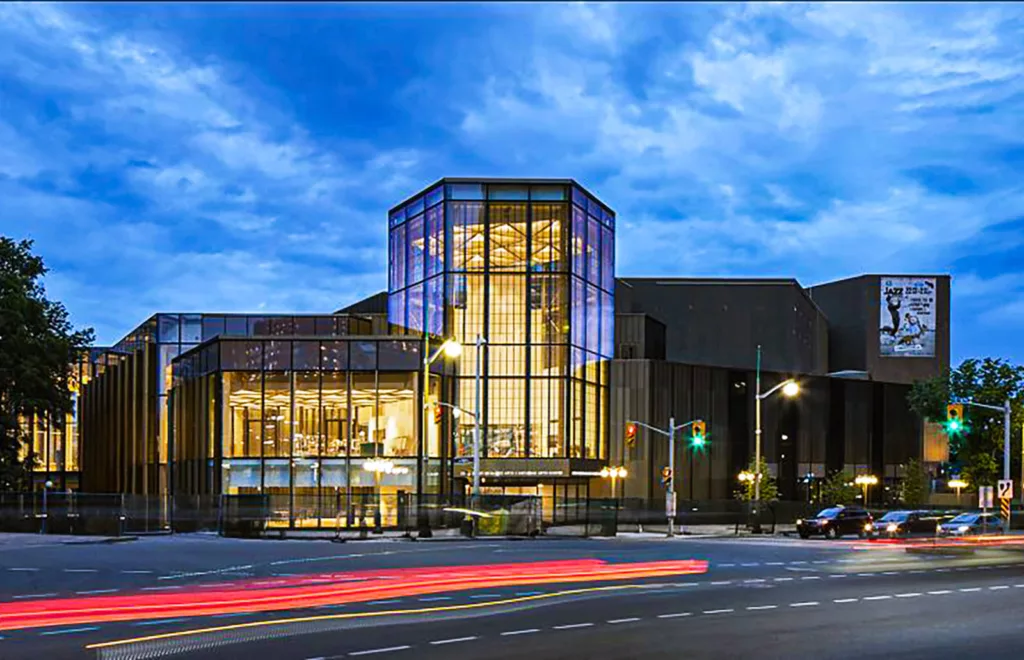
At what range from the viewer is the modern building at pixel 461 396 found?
6469cm

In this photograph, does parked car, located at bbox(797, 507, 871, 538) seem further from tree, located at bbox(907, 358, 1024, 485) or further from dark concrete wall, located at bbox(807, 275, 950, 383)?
dark concrete wall, located at bbox(807, 275, 950, 383)

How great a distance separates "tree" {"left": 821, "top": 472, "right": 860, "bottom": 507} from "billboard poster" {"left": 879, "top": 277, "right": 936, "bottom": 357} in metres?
36.3

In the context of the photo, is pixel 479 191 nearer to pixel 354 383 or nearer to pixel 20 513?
pixel 354 383

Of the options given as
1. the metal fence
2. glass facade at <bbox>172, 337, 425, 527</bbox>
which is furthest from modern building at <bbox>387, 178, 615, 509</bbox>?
the metal fence

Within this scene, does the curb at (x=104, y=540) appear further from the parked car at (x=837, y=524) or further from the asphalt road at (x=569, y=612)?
the parked car at (x=837, y=524)

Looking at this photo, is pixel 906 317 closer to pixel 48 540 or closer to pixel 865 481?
pixel 865 481

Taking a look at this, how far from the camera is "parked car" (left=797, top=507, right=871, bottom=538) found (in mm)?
59719

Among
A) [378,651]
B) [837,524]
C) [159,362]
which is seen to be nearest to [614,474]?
[837,524]

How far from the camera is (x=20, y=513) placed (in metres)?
55.5

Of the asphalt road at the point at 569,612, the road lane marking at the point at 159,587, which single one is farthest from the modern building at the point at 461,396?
the road lane marking at the point at 159,587

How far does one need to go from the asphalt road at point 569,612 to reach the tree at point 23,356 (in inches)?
1154

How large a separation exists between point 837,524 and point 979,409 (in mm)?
33393

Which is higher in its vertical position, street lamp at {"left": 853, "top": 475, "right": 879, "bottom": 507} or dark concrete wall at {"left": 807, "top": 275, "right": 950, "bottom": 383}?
dark concrete wall at {"left": 807, "top": 275, "right": 950, "bottom": 383}

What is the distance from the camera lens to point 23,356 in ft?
212
